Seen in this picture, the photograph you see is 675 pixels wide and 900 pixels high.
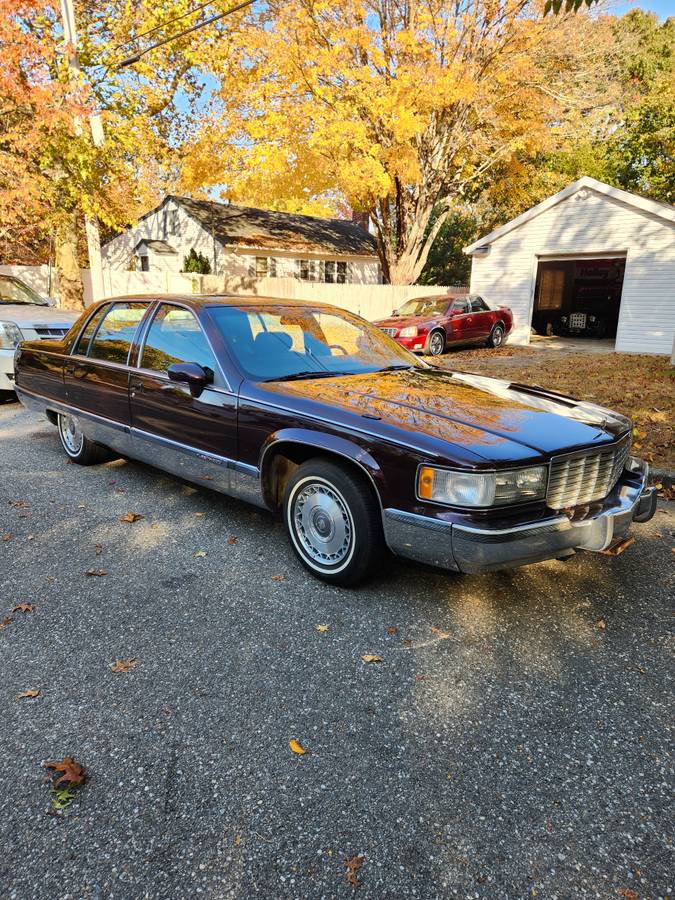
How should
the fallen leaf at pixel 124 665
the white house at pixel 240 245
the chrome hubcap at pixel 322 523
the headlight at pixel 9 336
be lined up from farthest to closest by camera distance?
the white house at pixel 240 245 < the headlight at pixel 9 336 < the chrome hubcap at pixel 322 523 < the fallen leaf at pixel 124 665

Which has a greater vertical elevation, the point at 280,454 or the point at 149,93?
the point at 149,93

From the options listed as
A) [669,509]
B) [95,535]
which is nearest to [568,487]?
[669,509]

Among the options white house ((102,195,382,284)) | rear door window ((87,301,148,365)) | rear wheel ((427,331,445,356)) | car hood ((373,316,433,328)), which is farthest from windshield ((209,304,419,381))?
white house ((102,195,382,284))

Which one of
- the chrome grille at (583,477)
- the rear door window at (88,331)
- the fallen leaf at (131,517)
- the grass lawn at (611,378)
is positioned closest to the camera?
the chrome grille at (583,477)

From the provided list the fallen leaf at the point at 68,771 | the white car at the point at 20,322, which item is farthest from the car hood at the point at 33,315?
the fallen leaf at the point at 68,771

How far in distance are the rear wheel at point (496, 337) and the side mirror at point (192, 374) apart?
14430 millimetres

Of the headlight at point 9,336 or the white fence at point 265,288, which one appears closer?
the headlight at point 9,336

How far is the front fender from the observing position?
10.1 ft

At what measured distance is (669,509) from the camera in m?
4.74

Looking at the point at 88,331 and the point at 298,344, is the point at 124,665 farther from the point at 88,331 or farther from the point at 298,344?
the point at 88,331

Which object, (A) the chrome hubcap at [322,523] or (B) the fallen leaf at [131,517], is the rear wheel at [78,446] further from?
(A) the chrome hubcap at [322,523]

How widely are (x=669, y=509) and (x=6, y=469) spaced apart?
5.84m

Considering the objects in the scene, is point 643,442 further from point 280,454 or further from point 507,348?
point 507,348

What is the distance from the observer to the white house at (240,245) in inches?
1078
